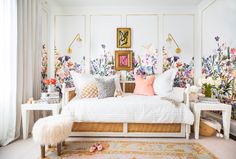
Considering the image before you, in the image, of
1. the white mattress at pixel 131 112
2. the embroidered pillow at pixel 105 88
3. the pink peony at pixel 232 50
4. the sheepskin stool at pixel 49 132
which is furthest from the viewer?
the embroidered pillow at pixel 105 88

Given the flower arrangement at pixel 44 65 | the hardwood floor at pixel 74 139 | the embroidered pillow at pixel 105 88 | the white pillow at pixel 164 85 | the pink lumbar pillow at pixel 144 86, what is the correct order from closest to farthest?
1. the hardwood floor at pixel 74 139
2. the embroidered pillow at pixel 105 88
3. the white pillow at pixel 164 85
4. the pink lumbar pillow at pixel 144 86
5. the flower arrangement at pixel 44 65

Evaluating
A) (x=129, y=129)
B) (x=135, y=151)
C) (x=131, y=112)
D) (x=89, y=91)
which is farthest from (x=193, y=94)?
(x=89, y=91)

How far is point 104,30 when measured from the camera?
12.1ft

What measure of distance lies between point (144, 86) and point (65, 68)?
5.85 ft

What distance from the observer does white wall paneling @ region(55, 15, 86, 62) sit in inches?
146

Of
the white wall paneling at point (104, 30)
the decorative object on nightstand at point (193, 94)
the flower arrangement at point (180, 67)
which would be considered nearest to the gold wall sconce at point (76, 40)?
the white wall paneling at point (104, 30)

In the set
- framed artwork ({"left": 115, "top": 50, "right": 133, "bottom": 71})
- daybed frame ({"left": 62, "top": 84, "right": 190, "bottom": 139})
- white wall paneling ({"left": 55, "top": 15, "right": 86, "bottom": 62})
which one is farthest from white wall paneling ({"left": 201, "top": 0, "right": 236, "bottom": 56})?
white wall paneling ({"left": 55, "top": 15, "right": 86, "bottom": 62})

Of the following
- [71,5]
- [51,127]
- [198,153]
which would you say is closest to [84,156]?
[51,127]

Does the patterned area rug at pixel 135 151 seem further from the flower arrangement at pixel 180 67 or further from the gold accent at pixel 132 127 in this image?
the flower arrangement at pixel 180 67

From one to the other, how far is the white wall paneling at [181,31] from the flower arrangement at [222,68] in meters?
0.55

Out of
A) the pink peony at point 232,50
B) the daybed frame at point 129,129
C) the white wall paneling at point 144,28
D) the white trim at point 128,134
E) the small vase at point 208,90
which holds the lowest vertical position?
the white trim at point 128,134

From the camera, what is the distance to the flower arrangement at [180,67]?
3672 mm

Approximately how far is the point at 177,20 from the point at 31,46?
2.93 m

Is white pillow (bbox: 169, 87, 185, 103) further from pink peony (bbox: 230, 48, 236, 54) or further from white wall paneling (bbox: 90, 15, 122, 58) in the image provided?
white wall paneling (bbox: 90, 15, 122, 58)
